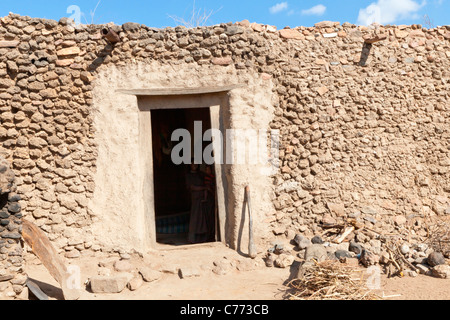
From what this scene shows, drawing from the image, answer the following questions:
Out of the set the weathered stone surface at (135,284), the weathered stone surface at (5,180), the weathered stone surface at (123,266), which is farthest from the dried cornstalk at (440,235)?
the weathered stone surface at (5,180)

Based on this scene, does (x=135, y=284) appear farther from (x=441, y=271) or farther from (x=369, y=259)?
(x=441, y=271)

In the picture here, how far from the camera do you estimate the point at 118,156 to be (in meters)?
5.03

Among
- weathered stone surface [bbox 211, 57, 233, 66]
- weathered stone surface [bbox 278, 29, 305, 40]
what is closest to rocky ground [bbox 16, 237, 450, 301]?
weathered stone surface [bbox 211, 57, 233, 66]

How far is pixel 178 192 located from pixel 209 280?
3939 millimetres

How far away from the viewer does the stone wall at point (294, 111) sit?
4.90m

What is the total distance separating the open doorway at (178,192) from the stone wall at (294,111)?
5.11ft

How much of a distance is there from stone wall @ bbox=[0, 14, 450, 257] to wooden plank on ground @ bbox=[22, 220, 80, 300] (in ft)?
2.38

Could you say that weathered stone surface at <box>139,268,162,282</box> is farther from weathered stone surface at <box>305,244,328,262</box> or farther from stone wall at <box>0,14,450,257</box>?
weathered stone surface at <box>305,244,328,262</box>

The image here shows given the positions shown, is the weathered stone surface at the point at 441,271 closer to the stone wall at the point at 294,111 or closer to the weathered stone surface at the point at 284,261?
the stone wall at the point at 294,111

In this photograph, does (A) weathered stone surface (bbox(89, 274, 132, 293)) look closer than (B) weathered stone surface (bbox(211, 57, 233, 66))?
Yes

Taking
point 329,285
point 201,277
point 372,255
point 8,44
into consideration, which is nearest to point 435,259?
point 372,255

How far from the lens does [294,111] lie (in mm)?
5266

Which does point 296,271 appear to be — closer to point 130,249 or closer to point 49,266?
point 130,249

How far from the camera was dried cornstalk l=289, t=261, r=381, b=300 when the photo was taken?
3773 millimetres
